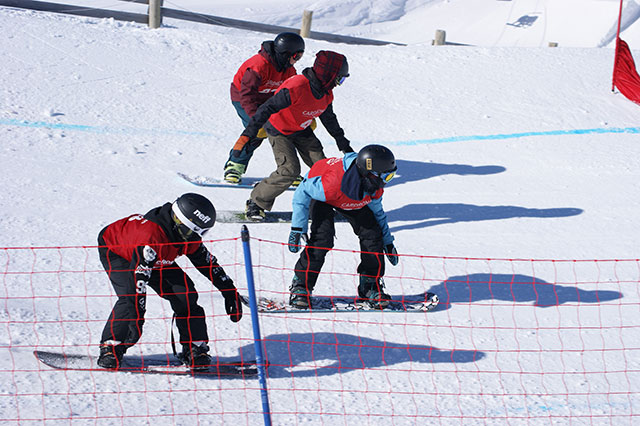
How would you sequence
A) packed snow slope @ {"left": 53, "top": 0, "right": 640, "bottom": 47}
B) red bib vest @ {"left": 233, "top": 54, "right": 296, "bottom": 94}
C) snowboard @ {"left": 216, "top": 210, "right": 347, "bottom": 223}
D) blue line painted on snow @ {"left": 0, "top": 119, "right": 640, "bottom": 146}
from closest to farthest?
1. snowboard @ {"left": 216, "top": 210, "right": 347, "bottom": 223}
2. red bib vest @ {"left": 233, "top": 54, "right": 296, "bottom": 94}
3. blue line painted on snow @ {"left": 0, "top": 119, "right": 640, "bottom": 146}
4. packed snow slope @ {"left": 53, "top": 0, "right": 640, "bottom": 47}

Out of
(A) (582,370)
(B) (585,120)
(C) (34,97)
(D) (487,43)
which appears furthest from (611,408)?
(D) (487,43)

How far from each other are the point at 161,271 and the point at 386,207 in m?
3.66

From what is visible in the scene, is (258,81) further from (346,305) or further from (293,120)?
(346,305)

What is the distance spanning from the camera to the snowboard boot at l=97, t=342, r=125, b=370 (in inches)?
167

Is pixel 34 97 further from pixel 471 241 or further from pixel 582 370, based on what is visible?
pixel 582 370

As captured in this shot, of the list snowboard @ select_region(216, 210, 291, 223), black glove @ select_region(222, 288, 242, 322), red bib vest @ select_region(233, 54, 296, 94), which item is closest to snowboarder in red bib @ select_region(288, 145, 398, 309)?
black glove @ select_region(222, 288, 242, 322)

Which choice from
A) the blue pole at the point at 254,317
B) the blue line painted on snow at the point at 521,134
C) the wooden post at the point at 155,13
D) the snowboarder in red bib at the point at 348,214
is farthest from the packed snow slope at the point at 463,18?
the blue pole at the point at 254,317

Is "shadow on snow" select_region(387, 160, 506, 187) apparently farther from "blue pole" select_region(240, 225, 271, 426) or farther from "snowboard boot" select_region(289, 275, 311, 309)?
"blue pole" select_region(240, 225, 271, 426)

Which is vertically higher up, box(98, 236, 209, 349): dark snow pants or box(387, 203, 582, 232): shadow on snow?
box(387, 203, 582, 232): shadow on snow

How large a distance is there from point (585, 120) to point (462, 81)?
2114mm

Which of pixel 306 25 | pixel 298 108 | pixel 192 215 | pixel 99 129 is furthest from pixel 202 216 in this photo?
pixel 306 25

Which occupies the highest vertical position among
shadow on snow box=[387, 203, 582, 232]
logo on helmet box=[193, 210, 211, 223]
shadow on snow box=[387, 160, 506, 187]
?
shadow on snow box=[387, 160, 506, 187]

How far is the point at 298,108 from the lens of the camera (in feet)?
22.3

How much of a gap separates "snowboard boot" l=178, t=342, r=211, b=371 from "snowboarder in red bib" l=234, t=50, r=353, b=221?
260cm
